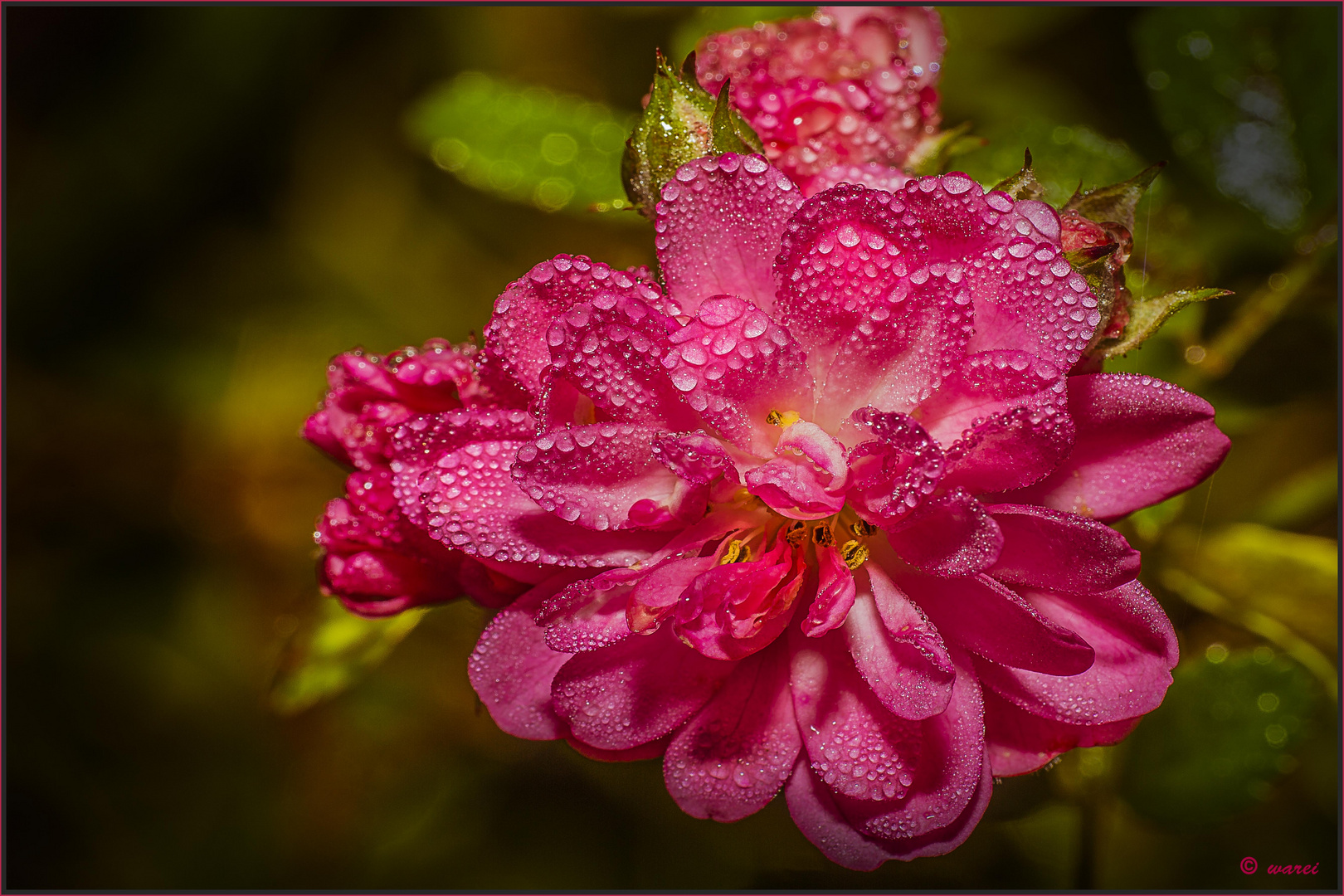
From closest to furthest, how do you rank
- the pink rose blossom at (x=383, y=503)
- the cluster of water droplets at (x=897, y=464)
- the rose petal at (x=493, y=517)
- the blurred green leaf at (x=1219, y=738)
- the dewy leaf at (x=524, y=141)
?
the cluster of water droplets at (x=897, y=464)
the rose petal at (x=493, y=517)
the pink rose blossom at (x=383, y=503)
the blurred green leaf at (x=1219, y=738)
the dewy leaf at (x=524, y=141)

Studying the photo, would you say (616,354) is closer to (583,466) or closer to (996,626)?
(583,466)

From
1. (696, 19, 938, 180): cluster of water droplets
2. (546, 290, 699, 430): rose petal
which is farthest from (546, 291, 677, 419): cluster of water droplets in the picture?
(696, 19, 938, 180): cluster of water droplets

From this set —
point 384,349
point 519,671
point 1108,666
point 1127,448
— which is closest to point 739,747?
point 519,671

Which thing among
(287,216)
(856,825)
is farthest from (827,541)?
(287,216)

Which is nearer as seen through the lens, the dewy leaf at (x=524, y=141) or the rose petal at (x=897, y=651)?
the rose petal at (x=897, y=651)

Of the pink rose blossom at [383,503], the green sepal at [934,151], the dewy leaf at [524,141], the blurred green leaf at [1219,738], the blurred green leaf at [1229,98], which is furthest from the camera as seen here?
the dewy leaf at [524,141]

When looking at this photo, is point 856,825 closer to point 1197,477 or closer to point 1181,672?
point 1197,477

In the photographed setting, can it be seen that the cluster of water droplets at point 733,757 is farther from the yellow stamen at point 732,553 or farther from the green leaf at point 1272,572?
the green leaf at point 1272,572

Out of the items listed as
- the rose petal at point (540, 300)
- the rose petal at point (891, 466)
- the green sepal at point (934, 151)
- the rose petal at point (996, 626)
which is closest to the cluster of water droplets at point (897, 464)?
the rose petal at point (891, 466)
